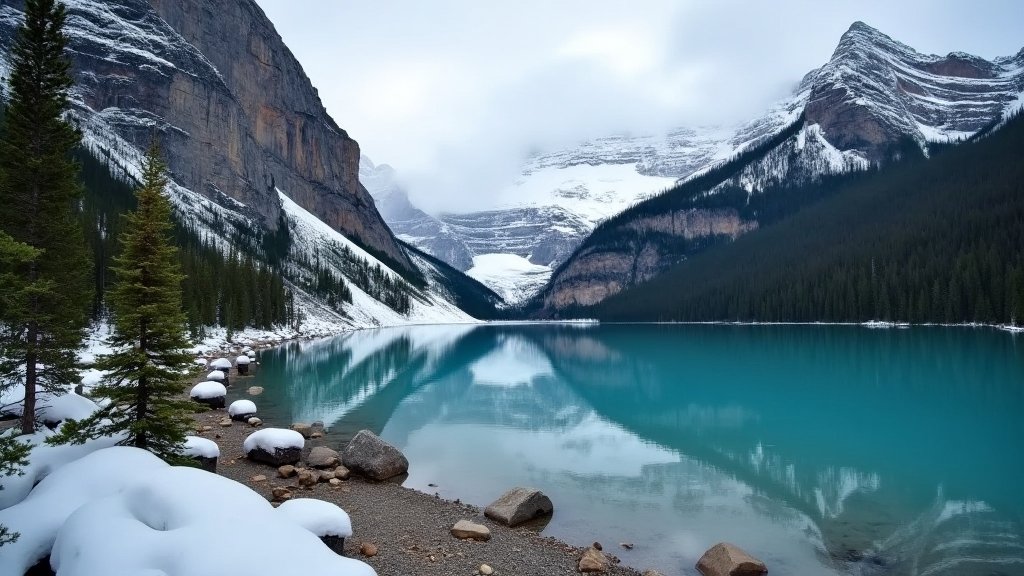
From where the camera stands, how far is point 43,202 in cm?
1294

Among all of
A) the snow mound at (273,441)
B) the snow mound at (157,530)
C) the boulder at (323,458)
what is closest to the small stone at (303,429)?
the boulder at (323,458)

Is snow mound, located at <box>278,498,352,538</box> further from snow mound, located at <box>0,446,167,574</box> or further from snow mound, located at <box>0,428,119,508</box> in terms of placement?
snow mound, located at <box>0,428,119,508</box>

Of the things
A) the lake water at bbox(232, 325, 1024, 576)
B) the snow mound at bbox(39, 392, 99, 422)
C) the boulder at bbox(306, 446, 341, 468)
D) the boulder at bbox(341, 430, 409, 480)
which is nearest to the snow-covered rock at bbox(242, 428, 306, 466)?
the boulder at bbox(306, 446, 341, 468)

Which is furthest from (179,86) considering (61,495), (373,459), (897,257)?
(897,257)

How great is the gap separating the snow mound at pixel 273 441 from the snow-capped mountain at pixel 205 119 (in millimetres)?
108713

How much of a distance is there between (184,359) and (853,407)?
30.8m

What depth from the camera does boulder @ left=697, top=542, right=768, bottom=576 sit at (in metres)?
10.1

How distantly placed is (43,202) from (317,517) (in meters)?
10.9

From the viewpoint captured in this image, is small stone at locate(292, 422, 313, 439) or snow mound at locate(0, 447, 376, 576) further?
small stone at locate(292, 422, 313, 439)

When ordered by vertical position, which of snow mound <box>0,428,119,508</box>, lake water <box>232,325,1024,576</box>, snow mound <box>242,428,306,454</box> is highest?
snow mound <box>0,428,119,508</box>

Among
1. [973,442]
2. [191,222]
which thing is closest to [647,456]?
[973,442]

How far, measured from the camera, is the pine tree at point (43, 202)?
40.8ft

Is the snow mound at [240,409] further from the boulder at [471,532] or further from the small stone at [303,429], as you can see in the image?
the boulder at [471,532]

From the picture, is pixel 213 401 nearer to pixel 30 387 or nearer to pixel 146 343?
pixel 30 387
